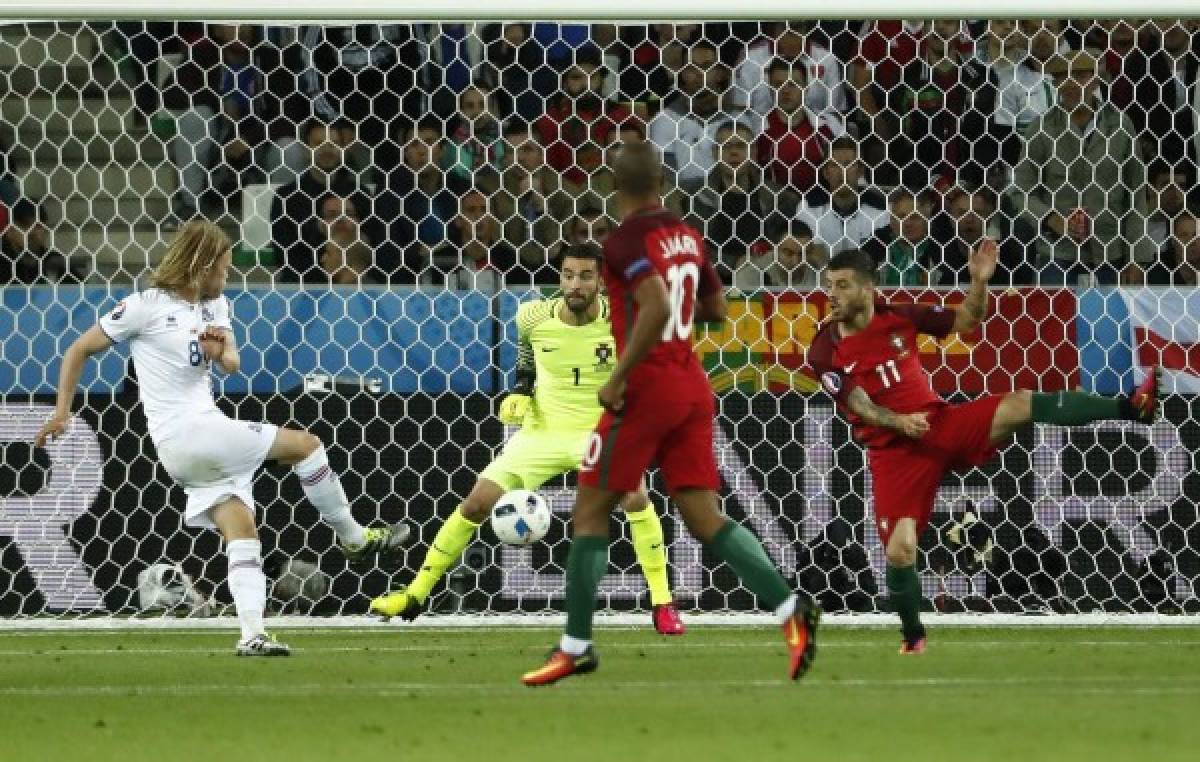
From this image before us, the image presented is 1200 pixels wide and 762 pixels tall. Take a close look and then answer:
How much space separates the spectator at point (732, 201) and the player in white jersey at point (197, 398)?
3.52 m

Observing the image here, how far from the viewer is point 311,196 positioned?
12891 millimetres

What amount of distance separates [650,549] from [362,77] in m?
3.60

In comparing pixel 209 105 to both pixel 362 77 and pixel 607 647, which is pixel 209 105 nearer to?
pixel 362 77

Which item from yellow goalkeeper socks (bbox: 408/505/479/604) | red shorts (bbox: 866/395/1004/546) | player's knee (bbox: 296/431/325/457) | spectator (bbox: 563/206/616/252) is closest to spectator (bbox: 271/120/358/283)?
spectator (bbox: 563/206/616/252)

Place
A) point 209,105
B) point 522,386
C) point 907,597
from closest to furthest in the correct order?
point 907,597 → point 522,386 → point 209,105

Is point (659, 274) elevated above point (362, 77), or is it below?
below

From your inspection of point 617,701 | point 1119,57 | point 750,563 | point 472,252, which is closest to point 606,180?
point 472,252

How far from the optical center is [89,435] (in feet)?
40.1

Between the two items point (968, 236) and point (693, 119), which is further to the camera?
point (693, 119)

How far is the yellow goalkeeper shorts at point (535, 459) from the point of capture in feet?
37.1

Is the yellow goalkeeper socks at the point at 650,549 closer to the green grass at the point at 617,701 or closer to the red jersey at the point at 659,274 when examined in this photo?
the green grass at the point at 617,701

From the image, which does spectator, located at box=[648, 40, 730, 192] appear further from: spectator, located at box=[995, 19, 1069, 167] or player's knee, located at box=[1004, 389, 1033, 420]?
player's knee, located at box=[1004, 389, 1033, 420]

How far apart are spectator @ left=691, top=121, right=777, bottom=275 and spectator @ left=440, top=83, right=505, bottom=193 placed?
1.18 metres

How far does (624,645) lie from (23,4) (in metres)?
4.22
